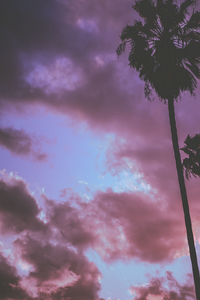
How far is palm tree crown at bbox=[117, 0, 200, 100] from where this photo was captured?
16.3 meters

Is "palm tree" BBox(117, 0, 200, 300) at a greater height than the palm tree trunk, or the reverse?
"palm tree" BBox(117, 0, 200, 300)

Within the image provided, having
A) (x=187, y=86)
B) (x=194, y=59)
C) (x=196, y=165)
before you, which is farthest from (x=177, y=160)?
(x=194, y=59)

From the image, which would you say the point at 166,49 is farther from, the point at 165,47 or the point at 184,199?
the point at 184,199

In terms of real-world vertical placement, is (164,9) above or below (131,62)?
above

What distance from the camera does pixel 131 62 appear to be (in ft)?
56.1

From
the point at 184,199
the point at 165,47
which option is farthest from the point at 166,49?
the point at 184,199

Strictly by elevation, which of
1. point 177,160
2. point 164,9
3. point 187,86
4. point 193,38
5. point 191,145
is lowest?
point 177,160

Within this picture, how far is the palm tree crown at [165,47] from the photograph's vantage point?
16312 millimetres

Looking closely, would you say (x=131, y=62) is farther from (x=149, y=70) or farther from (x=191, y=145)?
(x=191, y=145)

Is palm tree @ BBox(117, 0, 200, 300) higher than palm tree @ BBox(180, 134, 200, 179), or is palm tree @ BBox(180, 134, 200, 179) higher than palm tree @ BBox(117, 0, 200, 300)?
palm tree @ BBox(117, 0, 200, 300)

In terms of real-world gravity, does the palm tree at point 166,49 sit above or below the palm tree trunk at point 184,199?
above

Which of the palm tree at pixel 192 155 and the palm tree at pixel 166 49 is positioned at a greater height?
the palm tree at pixel 166 49

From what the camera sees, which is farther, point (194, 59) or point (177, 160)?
point (194, 59)

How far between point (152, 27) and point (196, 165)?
24.5ft
